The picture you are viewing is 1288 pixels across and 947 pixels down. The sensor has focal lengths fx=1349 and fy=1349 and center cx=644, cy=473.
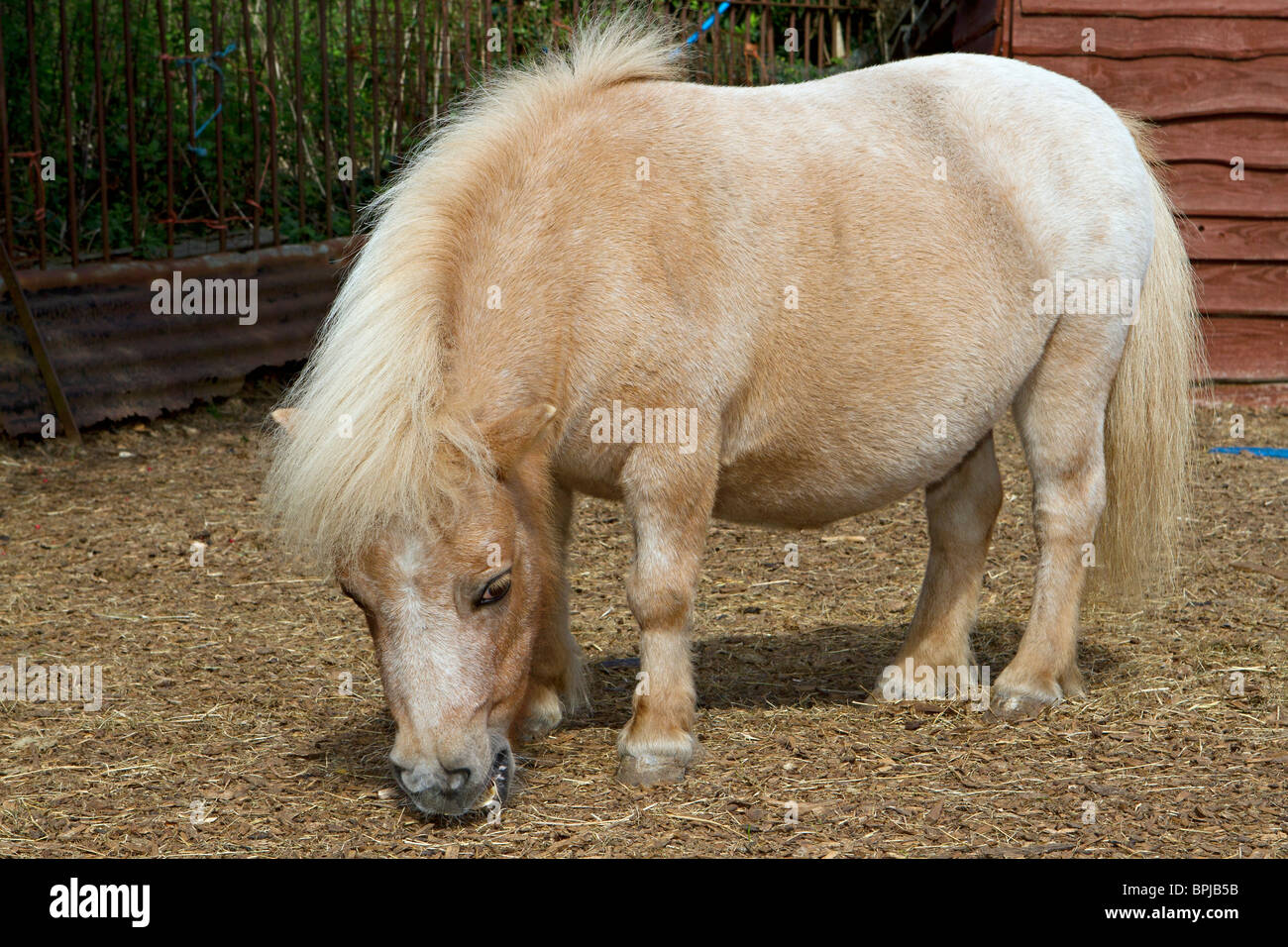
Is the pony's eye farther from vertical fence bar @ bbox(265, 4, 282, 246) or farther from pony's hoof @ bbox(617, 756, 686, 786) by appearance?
vertical fence bar @ bbox(265, 4, 282, 246)

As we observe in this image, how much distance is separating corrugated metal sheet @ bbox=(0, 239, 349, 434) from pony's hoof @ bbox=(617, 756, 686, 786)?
5.30 metres

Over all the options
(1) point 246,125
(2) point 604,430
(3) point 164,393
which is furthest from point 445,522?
(1) point 246,125

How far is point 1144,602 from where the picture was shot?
5.55 m

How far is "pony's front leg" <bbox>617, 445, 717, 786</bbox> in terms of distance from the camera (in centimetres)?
372

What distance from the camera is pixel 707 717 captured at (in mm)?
4395

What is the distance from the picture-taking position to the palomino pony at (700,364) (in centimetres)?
331

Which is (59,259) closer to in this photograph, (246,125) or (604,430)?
(246,125)

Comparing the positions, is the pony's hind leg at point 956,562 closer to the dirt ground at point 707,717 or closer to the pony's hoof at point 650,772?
the dirt ground at point 707,717

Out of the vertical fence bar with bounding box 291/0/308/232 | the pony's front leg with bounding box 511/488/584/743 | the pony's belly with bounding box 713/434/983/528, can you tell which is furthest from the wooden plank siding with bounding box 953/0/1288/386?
the pony's front leg with bounding box 511/488/584/743

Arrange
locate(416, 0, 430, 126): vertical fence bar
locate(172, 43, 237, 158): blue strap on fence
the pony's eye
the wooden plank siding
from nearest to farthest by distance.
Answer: the pony's eye < locate(172, 43, 237, 158): blue strap on fence < the wooden plank siding < locate(416, 0, 430, 126): vertical fence bar

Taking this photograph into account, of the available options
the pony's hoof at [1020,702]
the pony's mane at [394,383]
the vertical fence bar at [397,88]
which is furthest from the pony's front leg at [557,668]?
the vertical fence bar at [397,88]

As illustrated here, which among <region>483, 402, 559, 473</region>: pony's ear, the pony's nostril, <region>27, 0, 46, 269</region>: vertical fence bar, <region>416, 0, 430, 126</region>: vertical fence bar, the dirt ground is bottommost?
the dirt ground

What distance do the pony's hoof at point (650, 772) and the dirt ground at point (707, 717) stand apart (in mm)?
55

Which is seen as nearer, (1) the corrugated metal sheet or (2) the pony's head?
(2) the pony's head
